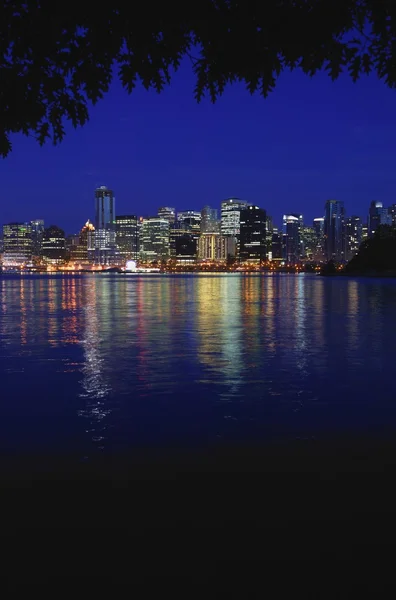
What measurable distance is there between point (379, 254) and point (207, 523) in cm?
14928

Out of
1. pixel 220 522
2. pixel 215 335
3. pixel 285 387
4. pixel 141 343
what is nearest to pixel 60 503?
pixel 220 522

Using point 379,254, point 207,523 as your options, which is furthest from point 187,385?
point 379,254

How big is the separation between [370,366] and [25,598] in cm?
1059

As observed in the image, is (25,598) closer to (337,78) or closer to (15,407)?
(337,78)

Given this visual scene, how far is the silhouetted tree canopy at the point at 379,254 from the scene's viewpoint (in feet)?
469

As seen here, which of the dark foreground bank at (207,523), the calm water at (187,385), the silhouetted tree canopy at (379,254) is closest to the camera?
the dark foreground bank at (207,523)

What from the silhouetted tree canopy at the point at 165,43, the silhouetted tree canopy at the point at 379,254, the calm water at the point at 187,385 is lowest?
the calm water at the point at 187,385

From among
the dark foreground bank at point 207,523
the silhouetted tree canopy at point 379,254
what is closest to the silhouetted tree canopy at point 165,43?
the dark foreground bank at point 207,523

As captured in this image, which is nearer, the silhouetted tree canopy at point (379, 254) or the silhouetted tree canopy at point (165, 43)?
the silhouetted tree canopy at point (165, 43)

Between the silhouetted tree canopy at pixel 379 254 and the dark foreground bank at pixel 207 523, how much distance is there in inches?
5631

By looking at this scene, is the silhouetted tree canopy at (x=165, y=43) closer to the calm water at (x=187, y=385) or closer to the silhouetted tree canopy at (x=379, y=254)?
the calm water at (x=187, y=385)

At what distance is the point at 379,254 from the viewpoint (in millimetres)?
145875

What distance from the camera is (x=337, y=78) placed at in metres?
4.96

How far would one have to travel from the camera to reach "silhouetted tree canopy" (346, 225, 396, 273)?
469ft
